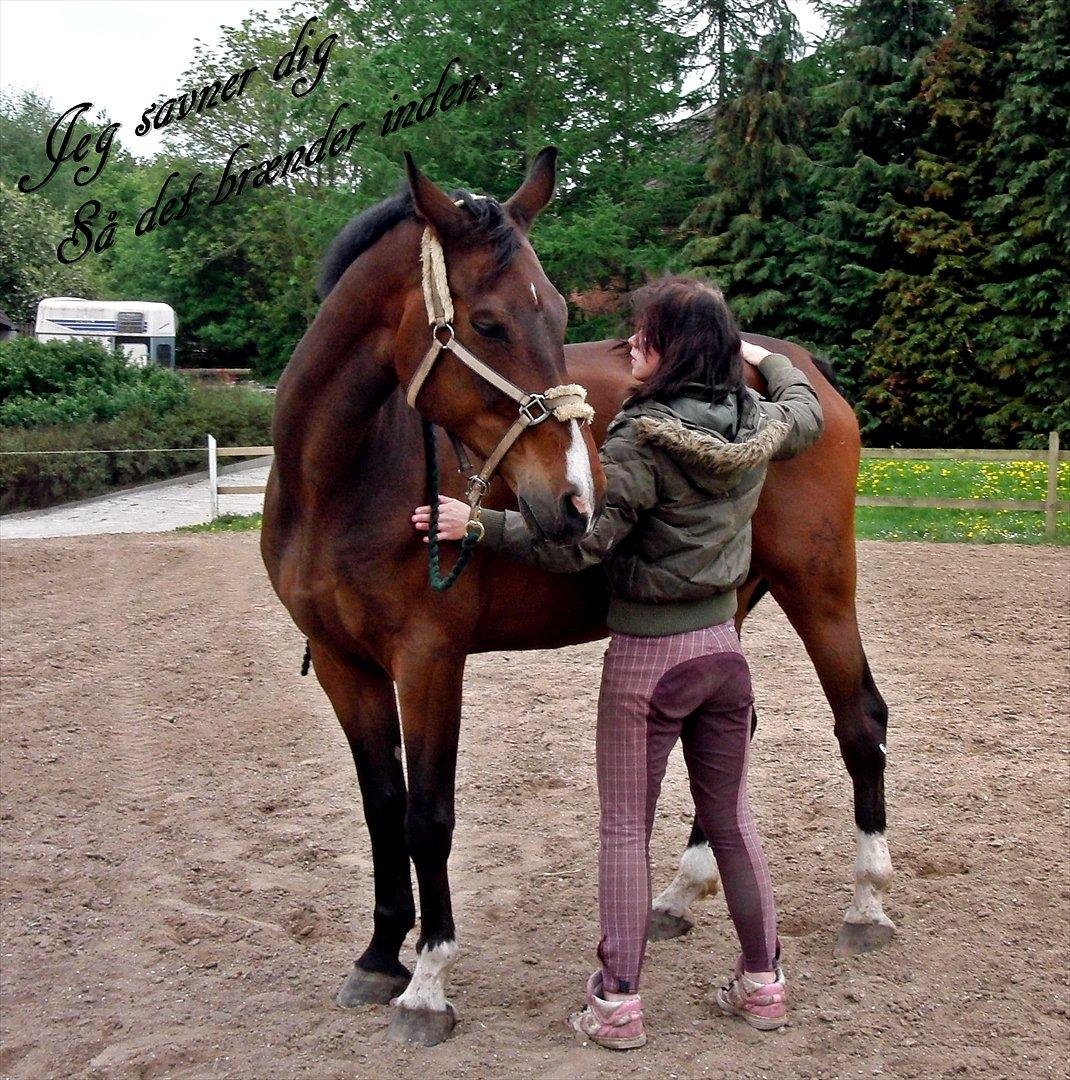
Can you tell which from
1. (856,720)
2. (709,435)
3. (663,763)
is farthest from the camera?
(856,720)

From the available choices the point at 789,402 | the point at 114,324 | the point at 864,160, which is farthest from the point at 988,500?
the point at 114,324

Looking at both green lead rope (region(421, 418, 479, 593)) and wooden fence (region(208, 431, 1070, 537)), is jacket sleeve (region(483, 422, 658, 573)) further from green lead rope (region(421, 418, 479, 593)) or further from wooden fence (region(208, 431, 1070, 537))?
wooden fence (region(208, 431, 1070, 537))

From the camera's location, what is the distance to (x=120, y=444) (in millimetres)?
17547

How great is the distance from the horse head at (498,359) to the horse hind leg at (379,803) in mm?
911

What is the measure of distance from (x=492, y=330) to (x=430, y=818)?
4.31 feet

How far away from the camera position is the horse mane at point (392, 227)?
8.65ft

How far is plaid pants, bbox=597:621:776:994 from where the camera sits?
2.82m

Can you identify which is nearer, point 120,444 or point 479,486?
point 479,486

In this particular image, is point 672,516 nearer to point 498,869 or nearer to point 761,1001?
point 761,1001

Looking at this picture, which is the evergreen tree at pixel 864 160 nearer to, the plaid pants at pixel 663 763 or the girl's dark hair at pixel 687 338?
the girl's dark hair at pixel 687 338

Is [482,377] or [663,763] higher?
[482,377]

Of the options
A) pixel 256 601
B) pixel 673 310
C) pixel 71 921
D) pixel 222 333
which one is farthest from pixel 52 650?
pixel 222 333

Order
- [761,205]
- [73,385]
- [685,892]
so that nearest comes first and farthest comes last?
[685,892], [73,385], [761,205]

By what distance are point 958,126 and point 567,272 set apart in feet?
25.5
